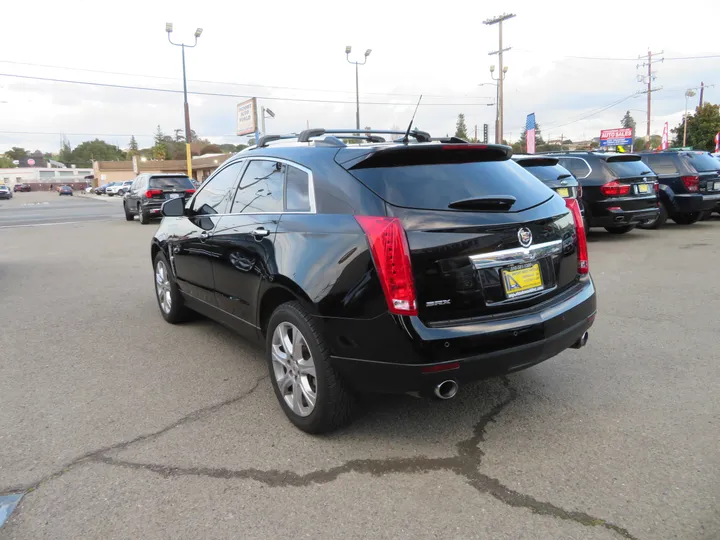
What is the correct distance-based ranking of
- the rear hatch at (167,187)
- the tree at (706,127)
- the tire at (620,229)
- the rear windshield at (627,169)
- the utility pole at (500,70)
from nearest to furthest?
the rear windshield at (627,169)
the tire at (620,229)
the rear hatch at (167,187)
the utility pole at (500,70)
the tree at (706,127)

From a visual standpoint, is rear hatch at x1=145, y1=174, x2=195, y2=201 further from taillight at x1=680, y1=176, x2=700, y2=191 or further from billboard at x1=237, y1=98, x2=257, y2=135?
billboard at x1=237, y1=98, x2=257, y2=135

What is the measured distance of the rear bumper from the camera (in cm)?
290

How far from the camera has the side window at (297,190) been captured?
350 cm

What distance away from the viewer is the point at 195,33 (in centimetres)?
3122

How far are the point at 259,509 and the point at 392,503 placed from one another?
24.8 inches

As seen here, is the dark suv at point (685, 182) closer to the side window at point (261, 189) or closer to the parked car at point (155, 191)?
the side window at point (261, 189)

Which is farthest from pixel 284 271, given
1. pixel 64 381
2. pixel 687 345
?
pixel 687 345

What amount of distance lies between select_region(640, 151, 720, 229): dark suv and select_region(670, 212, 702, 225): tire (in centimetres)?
21

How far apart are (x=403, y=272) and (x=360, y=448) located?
3.60 feet

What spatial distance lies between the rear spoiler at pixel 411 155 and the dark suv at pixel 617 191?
8577 millimetres

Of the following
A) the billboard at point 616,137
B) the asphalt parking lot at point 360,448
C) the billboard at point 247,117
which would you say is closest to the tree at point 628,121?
the billboard at point 616,137

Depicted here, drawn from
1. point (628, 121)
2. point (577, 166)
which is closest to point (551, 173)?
point (577, 166)

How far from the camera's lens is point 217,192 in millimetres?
4836

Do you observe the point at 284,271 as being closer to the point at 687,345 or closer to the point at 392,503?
the point at 392,503
